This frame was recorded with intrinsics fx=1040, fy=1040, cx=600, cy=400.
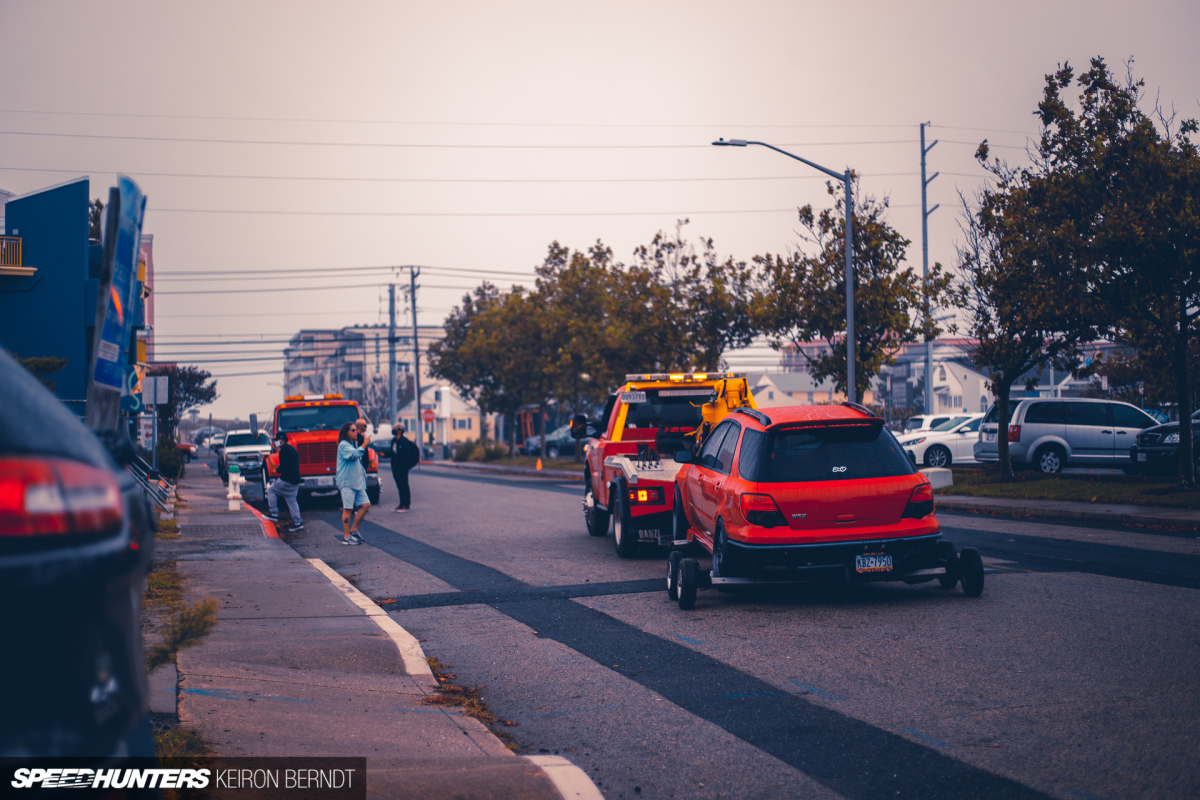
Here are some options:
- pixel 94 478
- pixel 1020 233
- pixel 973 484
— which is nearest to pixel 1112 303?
pixel 1020 233

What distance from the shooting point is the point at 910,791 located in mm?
4730

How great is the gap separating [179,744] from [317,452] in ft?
62.7

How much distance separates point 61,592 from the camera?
1.98 metres

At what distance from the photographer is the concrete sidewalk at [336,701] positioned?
4.85m

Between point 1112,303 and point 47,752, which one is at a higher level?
point 1112,303

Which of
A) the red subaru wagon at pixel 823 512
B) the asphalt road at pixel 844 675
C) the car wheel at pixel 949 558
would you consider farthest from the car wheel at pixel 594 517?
the car wheel at pixel 949 558

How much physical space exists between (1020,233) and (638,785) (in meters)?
21.2

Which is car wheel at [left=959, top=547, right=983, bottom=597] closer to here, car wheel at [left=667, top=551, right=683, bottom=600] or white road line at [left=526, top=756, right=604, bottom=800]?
car wheel at [left=667, top=551, right=683, bottom=600]

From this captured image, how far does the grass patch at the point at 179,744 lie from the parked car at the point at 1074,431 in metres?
23.1

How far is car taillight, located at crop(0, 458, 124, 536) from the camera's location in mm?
1921

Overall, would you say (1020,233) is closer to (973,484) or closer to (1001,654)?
(973,484)

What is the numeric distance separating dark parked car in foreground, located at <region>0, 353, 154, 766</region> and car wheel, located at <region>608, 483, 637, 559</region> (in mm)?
11167

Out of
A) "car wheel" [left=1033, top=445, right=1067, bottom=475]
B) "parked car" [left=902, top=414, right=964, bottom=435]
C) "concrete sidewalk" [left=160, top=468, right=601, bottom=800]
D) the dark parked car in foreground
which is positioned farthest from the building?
the dark parked car in foreground

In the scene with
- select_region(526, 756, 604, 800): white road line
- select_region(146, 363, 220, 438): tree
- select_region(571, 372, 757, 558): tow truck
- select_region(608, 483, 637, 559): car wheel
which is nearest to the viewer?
select_region(526, 756, 604, 800): white road line
